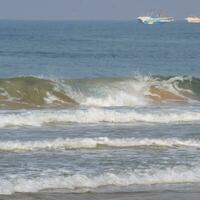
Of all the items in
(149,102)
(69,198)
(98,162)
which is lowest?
(69,198)

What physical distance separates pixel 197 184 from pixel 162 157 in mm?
2461

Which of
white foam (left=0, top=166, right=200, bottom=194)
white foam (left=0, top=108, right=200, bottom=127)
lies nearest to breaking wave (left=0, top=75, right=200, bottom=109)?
white foam (left=0, top=108, right=200, bottom=127)

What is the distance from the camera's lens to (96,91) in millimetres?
30812

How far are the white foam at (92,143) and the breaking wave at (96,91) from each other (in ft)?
28.5

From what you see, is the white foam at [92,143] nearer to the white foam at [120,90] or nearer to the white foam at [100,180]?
the white foam at [100,180]

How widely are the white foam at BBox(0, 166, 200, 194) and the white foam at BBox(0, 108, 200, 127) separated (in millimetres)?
7477

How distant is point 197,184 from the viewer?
13227 millimetres

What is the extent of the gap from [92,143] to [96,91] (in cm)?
1385

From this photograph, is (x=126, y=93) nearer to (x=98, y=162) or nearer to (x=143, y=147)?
(x=143, y=147)

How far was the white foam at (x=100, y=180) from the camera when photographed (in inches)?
495

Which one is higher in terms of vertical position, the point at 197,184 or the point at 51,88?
the point at 51,88

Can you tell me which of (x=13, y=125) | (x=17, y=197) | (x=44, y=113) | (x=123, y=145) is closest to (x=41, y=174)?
(x=17, y=197)

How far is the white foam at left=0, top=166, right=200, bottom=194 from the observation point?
12.6 meters

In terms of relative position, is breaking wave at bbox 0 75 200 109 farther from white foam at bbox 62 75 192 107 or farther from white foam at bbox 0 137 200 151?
white foam at bbox 0 137 200 151
